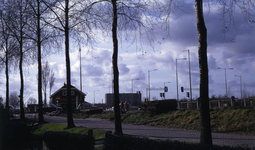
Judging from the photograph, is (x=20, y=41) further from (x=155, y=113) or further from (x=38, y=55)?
(x=155, y=113)

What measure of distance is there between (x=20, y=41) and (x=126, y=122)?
41.8ft

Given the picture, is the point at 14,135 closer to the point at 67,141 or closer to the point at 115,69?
the point at 67,141

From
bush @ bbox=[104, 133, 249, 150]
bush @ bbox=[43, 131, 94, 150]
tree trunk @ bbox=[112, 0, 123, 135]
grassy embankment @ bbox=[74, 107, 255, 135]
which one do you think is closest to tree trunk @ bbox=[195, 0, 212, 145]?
bush @ bbox=[104, 133, 249, 150]

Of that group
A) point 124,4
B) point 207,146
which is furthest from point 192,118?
point 207,146

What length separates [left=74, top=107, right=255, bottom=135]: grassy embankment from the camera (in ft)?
50.2

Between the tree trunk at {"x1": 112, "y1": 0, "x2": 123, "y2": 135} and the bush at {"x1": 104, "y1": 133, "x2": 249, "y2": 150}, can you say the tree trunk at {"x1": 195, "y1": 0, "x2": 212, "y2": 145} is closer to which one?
the bush at {"x1": 104, "y1": 133, "x2": 249, "y2": 150}

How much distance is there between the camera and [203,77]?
28.9 feet

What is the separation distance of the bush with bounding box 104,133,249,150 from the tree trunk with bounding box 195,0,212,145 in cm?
282

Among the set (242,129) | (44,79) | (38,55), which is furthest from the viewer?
(44,79)

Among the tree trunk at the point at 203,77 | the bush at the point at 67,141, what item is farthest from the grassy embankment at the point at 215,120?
the bush at the point at 67,141

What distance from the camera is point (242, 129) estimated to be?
1501 centimetres

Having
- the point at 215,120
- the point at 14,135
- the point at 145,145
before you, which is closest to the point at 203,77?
the point at 145,145

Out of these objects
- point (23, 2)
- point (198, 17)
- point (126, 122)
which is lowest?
point (126, 122)

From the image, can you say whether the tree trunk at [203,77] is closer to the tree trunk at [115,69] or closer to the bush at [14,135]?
the tree trunk at [115,69]
